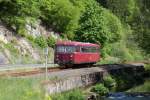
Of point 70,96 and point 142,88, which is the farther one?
point 142,88

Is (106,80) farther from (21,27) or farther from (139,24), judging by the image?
(139,24)

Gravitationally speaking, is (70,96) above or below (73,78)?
below

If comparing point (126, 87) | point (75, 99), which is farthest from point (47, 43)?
point (75, 99)

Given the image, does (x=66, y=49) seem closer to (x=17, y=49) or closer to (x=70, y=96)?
(x=17, y=49)

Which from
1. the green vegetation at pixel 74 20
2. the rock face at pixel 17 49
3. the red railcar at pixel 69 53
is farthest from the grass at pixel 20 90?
the green vegetation at pixel 74 20

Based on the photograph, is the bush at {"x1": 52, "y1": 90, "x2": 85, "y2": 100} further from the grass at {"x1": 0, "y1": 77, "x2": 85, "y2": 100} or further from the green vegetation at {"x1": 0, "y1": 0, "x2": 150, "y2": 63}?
the green vegetation at {"x1": 0, "y1": 0, "x2": 150, "y2": 63}

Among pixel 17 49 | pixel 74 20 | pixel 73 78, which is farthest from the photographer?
pixel 74 20

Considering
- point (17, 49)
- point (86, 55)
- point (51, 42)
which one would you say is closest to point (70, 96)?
point (86, 55)

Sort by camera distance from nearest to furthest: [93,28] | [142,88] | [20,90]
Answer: [20,90]
[142,88]
[93,28]

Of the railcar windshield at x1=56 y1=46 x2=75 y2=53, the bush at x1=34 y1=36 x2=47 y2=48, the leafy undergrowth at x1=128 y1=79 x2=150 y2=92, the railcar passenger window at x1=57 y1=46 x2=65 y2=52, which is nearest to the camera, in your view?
the leafy undergrowth at x1=128 y1=79 x2=150 y2=92

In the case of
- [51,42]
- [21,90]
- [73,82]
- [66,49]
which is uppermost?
[21,90]

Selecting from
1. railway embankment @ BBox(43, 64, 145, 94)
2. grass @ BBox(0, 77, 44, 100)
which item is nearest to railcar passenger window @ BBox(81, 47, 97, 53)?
railway embankment @ BBox(43, 64, 145, 94)

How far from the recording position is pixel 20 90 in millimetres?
27594

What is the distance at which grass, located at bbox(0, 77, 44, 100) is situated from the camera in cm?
2605
